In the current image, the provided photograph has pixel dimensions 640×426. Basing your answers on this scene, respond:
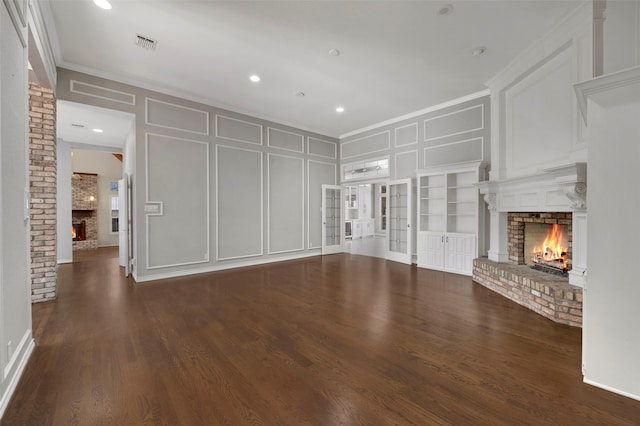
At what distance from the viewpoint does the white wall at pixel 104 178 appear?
9.30m

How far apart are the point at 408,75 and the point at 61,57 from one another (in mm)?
5089

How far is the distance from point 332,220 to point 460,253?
3556 mm

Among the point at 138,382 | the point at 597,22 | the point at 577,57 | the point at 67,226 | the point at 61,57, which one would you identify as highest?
the point at 61,57

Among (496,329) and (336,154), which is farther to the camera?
(336,154)

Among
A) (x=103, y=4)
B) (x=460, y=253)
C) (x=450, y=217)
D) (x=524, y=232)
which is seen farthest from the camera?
(x=450, y=217)

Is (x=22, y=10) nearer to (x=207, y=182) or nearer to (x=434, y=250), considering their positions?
(x=207, y=182)

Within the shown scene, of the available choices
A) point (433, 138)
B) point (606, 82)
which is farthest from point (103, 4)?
point (433, 138)

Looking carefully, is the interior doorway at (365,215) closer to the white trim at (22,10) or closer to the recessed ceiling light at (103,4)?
the recessed ceiling light at (103,4)

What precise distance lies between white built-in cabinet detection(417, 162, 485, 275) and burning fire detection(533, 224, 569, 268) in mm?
992

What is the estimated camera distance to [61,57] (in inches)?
152

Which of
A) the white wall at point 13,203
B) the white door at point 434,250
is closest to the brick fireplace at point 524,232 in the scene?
the white door at point 434,250

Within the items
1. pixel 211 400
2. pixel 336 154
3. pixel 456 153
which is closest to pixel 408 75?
pixel 456 153

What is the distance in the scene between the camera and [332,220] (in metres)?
7.84

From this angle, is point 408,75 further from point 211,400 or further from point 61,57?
point 61,57
